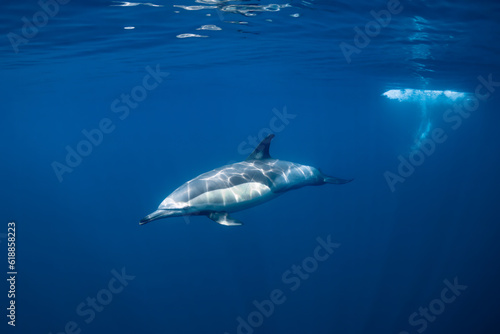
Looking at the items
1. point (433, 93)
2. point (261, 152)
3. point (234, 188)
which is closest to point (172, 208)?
point (234, 188)

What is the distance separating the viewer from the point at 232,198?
8188 mm

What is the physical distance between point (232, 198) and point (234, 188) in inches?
11.9

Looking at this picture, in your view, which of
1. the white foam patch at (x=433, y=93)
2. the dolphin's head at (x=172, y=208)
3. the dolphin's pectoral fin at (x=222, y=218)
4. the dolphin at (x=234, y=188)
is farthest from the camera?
the white foam patch at (x=433, y=93)

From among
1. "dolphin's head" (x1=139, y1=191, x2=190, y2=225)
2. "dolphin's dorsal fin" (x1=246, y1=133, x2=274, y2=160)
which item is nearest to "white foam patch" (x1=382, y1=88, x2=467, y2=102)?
"dolphin's dorsal fin" (x1=246, y1=133, x2=274, y2=160)

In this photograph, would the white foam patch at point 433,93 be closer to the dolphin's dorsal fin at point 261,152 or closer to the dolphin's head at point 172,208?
the dolphin's dorsal fin at point 261,152

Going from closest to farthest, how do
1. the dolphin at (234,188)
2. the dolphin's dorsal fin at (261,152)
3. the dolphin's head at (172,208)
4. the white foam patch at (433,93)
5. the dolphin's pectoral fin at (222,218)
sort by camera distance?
the dolphin's head at (172,208), the dolphin at (234,188), the dolphin's pectoral fin at (222,218), the dolphin's dorsal fin at (261,152), the white foam patch at (433,93)

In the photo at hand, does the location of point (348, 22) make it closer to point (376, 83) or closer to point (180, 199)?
point (180, 199)

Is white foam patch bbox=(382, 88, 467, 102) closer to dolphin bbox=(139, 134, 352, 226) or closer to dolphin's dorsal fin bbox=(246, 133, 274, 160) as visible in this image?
dolphin bbox=(139, 134, 352, 226)

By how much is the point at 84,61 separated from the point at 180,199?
16.4 m

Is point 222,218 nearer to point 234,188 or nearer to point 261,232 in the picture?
point 234,188

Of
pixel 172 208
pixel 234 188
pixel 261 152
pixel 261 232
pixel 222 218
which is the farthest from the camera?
pixel 261 232

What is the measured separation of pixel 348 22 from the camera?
1256 cm

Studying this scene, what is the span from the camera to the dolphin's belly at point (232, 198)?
775 cm

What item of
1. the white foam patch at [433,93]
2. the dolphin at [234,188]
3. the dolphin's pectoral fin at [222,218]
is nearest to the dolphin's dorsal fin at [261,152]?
the dolphin at [234,188]
